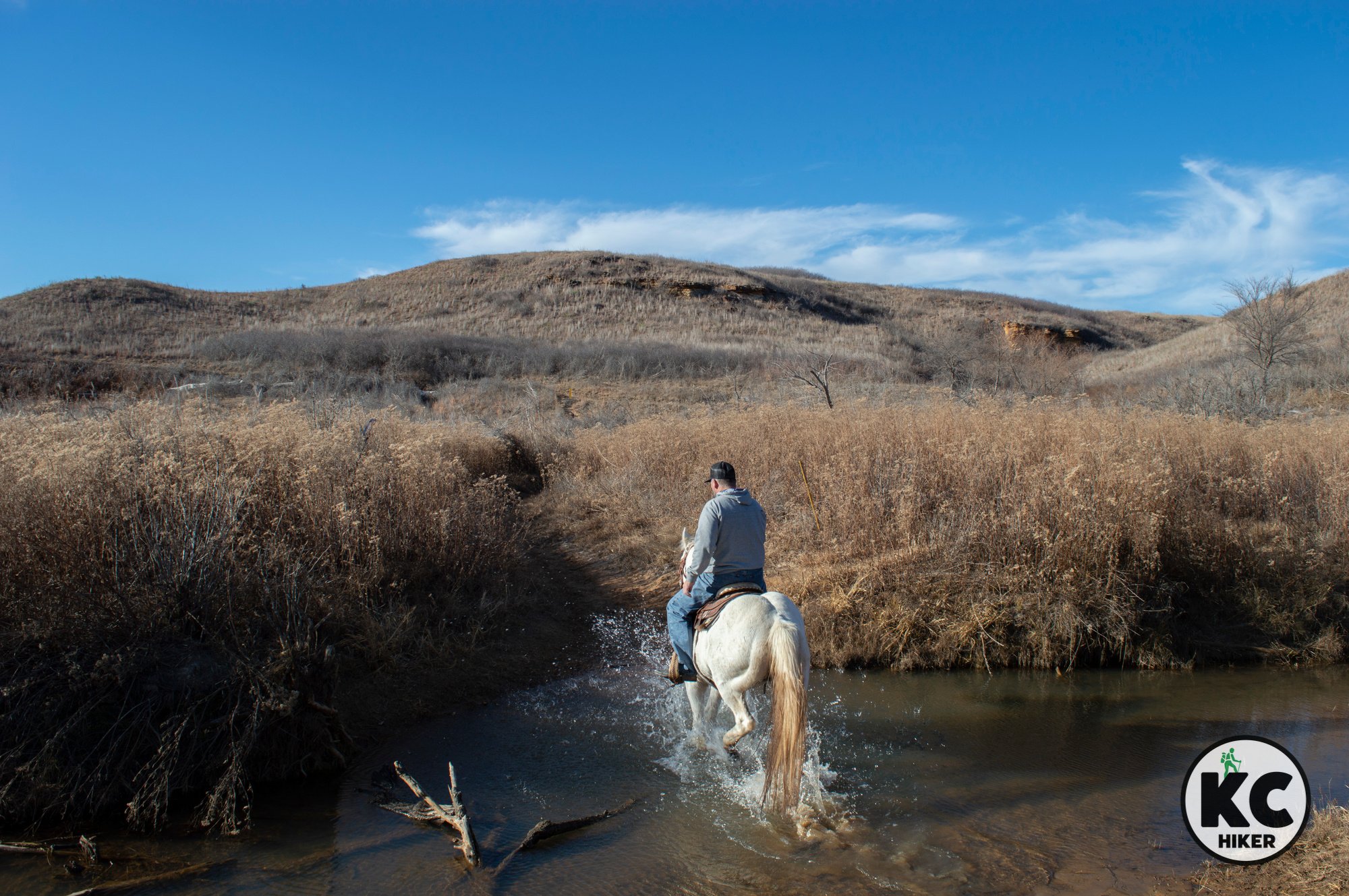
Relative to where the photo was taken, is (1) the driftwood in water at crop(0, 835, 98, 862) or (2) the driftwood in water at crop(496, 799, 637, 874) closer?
(1) the driftwood in water at crop(0, 835, 98, 862)

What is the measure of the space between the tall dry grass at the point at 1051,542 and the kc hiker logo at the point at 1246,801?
3.05 m

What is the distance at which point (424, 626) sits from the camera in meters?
7.48

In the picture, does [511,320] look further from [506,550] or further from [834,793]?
[834,793]

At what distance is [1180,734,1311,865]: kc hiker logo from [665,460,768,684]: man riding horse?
2884mm

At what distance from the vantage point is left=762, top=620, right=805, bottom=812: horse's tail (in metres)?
4.50

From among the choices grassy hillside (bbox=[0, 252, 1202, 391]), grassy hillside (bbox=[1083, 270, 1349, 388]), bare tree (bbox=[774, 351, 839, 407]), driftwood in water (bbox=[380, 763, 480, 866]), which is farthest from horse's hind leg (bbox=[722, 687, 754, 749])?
grassy hillside (bbox=[1083, 270, 1349, 388])

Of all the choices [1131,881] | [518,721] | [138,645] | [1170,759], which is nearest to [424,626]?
[518,721]

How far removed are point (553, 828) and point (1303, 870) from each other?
3.98m

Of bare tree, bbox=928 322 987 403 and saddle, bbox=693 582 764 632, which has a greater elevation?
bare tree, bbox=928 322 987 403

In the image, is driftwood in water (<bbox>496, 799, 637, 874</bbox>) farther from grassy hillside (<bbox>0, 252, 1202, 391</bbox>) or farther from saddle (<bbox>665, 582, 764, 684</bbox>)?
grassy hillside (<bbox>0, 252, 1202, 391</bbox>)

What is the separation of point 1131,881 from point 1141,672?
4.14 m

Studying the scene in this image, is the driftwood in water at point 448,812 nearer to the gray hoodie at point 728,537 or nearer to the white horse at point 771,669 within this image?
the white horse at point 771,669

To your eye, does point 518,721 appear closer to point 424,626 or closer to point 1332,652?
point 424,626

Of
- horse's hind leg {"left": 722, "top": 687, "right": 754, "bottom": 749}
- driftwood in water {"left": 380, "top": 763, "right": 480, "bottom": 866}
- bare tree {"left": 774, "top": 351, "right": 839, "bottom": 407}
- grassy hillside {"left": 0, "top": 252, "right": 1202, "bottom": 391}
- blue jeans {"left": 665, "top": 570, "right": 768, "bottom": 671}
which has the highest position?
grassy hillside {"left": 0, "top": 252, "right": 1202, "bottom": 391}
